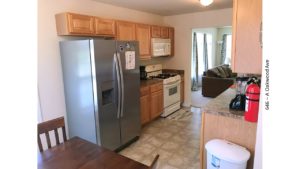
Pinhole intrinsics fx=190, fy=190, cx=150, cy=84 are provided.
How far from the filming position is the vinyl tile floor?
2.64 metres

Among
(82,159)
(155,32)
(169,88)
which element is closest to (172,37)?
(155,32)

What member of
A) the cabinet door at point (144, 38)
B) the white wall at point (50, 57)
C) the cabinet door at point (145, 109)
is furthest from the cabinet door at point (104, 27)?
the cabinet door at point (145, 109)

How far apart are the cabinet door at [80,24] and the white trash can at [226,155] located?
2174mm

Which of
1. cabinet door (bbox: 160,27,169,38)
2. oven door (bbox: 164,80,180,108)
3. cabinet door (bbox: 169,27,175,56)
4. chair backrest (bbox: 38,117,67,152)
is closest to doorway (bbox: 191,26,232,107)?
oven door (bbox: 164,80,180,108)

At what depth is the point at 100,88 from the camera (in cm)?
246

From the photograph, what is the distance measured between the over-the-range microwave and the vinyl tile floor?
1.49 m

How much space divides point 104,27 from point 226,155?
94.9 inches

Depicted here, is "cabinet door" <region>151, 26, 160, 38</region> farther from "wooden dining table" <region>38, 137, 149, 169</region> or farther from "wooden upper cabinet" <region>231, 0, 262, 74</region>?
"wooden dining table" <region>38, 137, 149, 169</region>

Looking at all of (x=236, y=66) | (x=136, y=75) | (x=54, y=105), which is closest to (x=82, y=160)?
(x=236, y=66)

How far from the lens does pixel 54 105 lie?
2744 mm

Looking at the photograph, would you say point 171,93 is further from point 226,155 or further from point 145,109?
point 226,155
